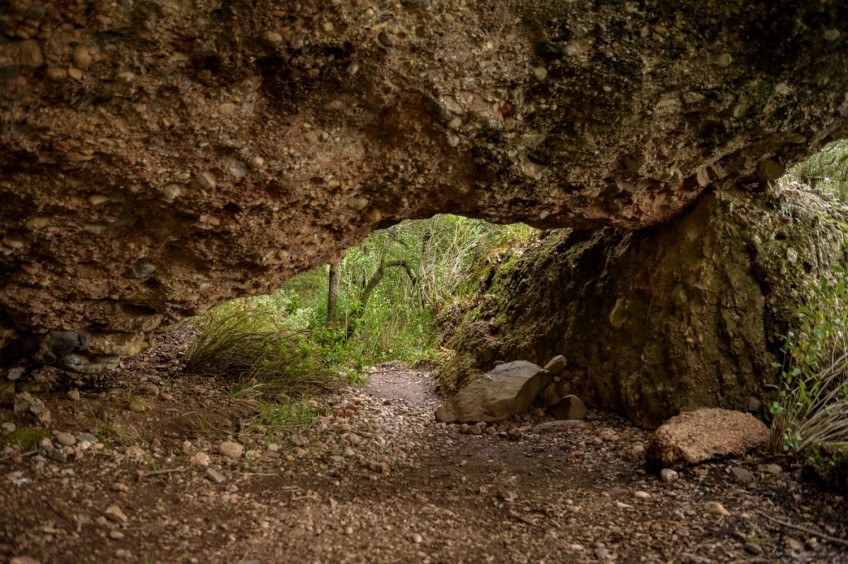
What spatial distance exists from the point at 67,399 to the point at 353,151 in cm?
195

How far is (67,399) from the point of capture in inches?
124

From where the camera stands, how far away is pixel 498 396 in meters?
4.14

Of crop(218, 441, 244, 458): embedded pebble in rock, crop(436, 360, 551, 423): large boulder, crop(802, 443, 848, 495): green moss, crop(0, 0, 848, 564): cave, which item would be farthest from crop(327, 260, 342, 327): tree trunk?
crop(802, 443, 848, 495): green moss

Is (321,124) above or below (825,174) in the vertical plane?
below

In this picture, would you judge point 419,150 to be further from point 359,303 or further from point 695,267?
point 359,303

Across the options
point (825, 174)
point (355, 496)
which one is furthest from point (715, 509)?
point (825, 174)

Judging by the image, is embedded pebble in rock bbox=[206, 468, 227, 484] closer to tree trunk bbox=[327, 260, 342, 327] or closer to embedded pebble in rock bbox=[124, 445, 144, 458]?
embedded pebble in rock bbox=[124, 445, 144, 458]

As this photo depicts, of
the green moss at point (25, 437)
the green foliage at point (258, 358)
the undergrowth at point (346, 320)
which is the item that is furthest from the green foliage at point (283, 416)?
the green moss at point (25, 437)

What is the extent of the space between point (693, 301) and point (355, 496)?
2271mm

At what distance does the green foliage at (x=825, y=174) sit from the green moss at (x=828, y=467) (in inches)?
107

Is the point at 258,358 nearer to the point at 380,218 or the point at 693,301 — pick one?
the point at 380,218

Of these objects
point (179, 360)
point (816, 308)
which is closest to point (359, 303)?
point (179, 360)

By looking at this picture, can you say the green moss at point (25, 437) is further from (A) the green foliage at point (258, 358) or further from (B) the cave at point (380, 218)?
(A) the green foliage at point (258, 358)

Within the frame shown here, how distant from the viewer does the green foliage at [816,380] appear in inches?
117
